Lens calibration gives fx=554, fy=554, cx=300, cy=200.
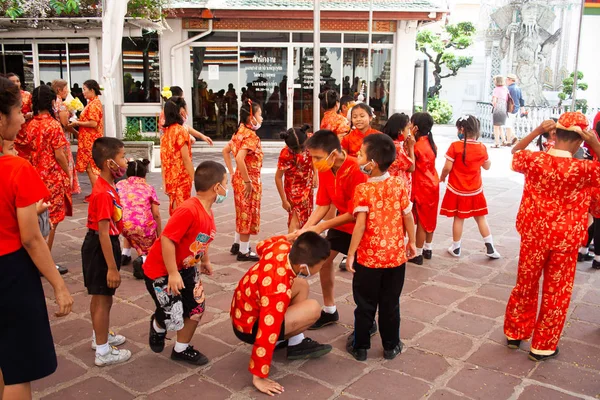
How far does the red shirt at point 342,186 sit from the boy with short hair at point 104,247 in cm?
133

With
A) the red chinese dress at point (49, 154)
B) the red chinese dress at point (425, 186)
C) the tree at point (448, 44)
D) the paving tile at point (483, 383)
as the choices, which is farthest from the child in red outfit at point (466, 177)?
the tree at point (448, 44)

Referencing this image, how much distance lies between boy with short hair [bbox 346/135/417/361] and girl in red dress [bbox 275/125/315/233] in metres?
1.61

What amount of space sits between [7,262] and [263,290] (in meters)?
1.27

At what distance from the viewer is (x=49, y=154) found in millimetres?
5348

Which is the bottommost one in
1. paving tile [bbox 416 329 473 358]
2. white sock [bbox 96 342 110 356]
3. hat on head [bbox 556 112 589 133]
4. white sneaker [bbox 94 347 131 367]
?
paving tile [bbox 416 329 473 358]

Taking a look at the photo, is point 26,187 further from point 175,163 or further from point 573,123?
point 175,163

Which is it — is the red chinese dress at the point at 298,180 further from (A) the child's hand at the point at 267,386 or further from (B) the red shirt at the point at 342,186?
(A) the child's hand at the point at 267,386

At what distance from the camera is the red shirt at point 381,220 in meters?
3.33

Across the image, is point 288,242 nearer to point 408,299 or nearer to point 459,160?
point 408,299

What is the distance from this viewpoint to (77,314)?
13.8ft

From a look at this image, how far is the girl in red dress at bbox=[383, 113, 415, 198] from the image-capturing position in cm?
492

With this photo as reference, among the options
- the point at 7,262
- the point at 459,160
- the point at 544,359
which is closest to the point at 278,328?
the point at 7,262

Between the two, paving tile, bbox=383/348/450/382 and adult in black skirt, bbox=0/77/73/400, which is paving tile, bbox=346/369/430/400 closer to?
paving tile, bbox=383/348/450/382

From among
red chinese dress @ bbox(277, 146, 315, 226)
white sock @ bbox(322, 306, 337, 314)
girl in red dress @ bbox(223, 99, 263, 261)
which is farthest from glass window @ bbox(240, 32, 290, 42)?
white sock @ bbox(322, 306, 337, 314)
